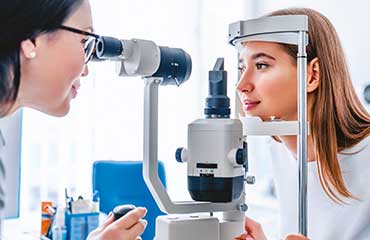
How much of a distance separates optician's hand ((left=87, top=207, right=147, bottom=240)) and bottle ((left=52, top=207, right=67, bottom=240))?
78 centimetres

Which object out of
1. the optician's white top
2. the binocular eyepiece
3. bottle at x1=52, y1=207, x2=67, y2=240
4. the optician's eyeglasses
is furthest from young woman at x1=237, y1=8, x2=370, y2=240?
bottle at x1=52, y1=207, x2=67, y2=240

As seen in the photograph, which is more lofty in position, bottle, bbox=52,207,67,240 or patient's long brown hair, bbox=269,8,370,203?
patient's long brown hair, bbox=269,8,370,203

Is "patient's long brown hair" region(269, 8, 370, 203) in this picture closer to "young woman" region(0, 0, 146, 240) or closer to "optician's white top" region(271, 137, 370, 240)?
"optician's white top" region(271, 137, 370, 240)

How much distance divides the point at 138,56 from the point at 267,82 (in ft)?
1.23

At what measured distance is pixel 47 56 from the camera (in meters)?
0.82

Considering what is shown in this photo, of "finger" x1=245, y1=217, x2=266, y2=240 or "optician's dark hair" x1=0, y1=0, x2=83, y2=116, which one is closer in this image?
"optician's dark hair" x1=0, y1=0, x2=83, y2=116

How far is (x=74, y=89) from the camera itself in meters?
0.92

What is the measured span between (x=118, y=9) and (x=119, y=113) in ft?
2.13

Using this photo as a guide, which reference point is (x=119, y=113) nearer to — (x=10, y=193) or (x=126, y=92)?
(x=126, y=92)

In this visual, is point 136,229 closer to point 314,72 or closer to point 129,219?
point 129,219

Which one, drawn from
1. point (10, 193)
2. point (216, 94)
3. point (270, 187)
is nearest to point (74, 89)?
point (216, 94)

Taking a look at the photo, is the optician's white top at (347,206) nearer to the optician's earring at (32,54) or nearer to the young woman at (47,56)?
the young woman at (47,56)

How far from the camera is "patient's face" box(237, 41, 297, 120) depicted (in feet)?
3.64

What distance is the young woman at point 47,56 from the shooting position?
2.40 feet
